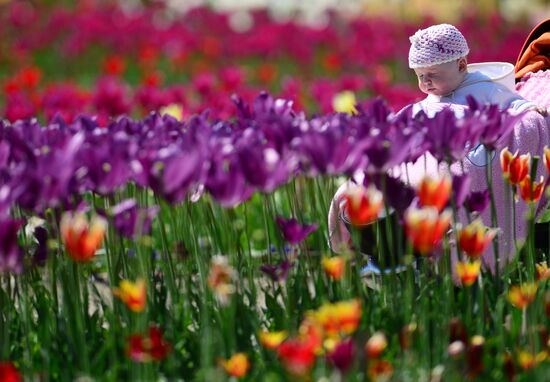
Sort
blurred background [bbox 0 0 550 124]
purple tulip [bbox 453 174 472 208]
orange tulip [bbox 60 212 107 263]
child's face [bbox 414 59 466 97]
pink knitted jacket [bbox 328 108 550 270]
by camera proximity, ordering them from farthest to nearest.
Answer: blurred background [bbox 0 0 550 124], child's face [bbox 414 59 466 97], pink knitted jacket [bbox 328 108 550 270], purple tulip [bbox 453 174 472 208], orange tulip [bbox 60 212 107 263]

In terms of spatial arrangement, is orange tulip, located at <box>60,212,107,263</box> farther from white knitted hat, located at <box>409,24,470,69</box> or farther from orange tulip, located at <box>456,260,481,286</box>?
white knitted hat, located at <box>409,24,470,69</box>

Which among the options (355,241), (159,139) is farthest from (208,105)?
(355,241)

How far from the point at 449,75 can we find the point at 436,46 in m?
0.12

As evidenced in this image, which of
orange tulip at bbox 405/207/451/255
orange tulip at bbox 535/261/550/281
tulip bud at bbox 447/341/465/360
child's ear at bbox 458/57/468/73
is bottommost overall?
orange tulip at bbox 535/261/550/281

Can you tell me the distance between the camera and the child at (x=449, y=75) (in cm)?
333

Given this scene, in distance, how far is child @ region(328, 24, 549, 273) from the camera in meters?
3.26

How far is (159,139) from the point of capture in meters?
2.92

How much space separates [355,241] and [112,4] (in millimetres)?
11537

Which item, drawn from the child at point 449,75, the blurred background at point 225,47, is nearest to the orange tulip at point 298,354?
the child at point 449,75

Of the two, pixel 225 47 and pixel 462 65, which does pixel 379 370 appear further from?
pixel 225 47

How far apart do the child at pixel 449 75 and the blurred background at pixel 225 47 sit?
2.03 m

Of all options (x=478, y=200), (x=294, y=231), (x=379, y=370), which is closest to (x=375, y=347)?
(x=379, y=370)

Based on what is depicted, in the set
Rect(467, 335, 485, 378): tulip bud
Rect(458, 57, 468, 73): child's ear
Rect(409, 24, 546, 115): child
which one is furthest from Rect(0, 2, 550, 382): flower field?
Rect(458, 57, 468, 73): child's ear

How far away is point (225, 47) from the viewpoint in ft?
33.8
